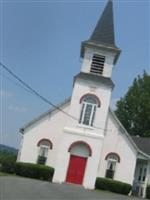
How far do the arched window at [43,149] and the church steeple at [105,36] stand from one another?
8188 millimetres

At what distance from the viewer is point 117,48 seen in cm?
3547

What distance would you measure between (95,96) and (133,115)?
19.3m

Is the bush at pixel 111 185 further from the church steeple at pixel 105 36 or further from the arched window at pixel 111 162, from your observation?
the church steeple at pixel 105 36

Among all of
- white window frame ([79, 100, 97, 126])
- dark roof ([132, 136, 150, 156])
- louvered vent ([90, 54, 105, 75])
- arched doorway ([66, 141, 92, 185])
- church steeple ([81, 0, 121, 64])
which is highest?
church steeple ([81, 0, 121, 64])

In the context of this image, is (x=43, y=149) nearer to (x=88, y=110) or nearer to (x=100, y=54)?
(x=88, y=110)

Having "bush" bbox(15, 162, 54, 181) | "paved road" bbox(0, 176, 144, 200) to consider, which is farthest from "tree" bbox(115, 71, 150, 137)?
"paved road" bbox(0, 176, 144, 200)

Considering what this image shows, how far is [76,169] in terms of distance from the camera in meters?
33.9

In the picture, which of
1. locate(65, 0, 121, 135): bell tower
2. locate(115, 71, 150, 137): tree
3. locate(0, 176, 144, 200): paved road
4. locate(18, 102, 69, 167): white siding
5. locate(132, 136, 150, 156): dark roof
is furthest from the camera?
locate(115, 71, 150, 137): tree

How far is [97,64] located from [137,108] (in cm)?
1857

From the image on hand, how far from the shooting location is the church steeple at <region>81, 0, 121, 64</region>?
35.5 m

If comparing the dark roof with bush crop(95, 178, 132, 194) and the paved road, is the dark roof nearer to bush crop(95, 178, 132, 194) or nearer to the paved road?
bush crop(95, 178, 132, 194)

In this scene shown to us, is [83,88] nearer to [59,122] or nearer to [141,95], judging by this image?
[59,122]

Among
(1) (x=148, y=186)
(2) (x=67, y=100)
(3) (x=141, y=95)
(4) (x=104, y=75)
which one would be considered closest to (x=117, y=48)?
(4) (x=104, y=75)

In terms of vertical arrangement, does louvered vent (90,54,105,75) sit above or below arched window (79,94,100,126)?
above
